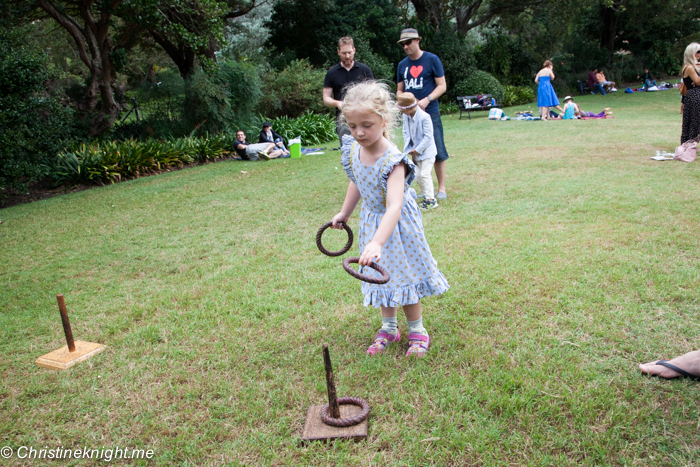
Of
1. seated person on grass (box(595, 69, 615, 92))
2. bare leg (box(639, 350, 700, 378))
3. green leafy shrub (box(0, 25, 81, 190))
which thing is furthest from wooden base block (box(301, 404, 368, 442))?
seated person on grass (box(595, 69, 615, 92))

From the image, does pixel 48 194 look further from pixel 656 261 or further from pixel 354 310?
pixel 656 261

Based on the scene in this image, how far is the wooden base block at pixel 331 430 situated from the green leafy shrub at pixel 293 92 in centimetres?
1548

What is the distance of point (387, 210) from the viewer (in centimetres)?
249

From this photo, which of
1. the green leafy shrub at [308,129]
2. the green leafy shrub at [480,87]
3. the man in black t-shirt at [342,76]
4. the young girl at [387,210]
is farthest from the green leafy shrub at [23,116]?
Result: the green leafy shrub at [480,87]

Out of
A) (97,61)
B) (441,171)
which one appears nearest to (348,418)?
(441,171)

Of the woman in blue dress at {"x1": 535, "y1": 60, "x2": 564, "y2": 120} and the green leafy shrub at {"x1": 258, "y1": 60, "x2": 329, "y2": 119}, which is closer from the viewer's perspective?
the woman in blue dress at {"x1": 535, "y1": 60, "x2": 564, "y2": 120}

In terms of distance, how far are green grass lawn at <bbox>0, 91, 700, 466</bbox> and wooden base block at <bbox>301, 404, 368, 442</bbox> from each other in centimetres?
5

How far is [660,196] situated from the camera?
5547mm

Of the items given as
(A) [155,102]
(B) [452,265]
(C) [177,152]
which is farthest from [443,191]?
(A) [155,102]

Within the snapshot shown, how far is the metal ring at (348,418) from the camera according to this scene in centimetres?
218

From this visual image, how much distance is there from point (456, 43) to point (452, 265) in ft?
68.1

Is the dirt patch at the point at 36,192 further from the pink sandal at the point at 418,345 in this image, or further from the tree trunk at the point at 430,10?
the tree trunk at the point at 430,10

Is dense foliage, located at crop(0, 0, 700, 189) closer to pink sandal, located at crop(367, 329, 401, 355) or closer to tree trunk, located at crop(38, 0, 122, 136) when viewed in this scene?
tree trunk, located at crop(38, 0, 122, 136)

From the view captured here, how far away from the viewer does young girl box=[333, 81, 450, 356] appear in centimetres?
250
